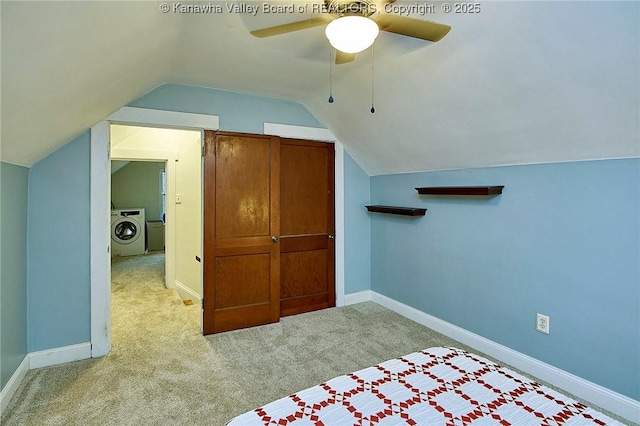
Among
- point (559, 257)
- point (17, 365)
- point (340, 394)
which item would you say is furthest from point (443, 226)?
point (17, 365)

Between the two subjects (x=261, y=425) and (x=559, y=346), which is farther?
(x=559, y=346)

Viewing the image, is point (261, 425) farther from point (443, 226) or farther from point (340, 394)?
point (443, 226)

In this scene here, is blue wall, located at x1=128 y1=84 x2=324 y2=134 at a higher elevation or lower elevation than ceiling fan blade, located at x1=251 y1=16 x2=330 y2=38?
higher

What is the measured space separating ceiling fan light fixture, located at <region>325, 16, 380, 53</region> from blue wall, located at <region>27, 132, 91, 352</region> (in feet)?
7.61

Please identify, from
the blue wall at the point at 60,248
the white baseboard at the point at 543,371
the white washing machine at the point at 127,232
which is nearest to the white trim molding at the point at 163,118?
the blue wall at the point at 60,248

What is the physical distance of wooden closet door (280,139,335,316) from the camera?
11.8ft

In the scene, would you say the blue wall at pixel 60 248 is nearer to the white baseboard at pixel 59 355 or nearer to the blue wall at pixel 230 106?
the white baseboard at pixel 59 355

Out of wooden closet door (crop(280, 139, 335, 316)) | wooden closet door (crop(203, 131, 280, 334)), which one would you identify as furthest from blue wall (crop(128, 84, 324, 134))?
wooden closet door (crop(280, 139, 335, 316))

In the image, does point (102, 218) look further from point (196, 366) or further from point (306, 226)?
point (306, 226)

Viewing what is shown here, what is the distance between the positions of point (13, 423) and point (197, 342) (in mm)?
1260

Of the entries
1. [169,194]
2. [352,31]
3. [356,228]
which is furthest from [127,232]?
[352,31]

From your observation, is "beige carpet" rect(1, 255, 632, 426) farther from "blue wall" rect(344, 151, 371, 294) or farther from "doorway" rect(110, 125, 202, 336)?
"doorway" rect(110, 125, 202, 336)

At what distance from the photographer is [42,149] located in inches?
90.3

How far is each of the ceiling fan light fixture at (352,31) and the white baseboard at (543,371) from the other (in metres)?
2.48
